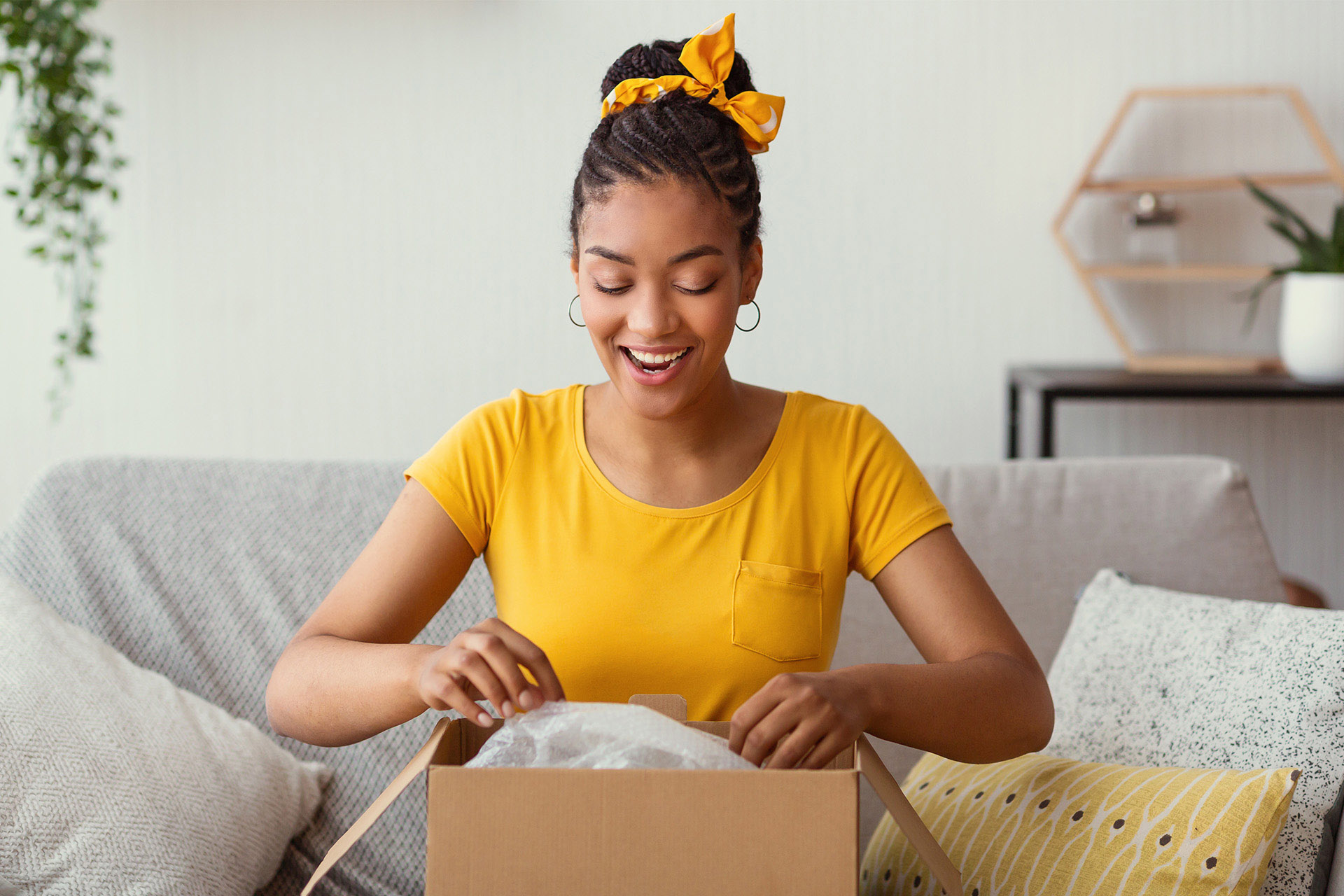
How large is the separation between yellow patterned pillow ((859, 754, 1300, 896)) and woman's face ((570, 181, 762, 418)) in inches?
18.5

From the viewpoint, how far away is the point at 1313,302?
6.51 feet

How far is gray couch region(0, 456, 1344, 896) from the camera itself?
140cm

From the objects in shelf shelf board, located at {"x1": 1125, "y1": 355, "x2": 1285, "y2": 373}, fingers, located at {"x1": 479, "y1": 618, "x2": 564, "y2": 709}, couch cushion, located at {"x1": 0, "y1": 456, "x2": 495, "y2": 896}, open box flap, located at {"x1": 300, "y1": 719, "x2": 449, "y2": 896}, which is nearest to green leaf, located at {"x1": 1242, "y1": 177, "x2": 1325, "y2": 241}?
shelf shelf board, located at {"x1": 1125, "y1": 355, "x2": 1285, "y2": 373}

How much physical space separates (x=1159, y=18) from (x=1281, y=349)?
0.69 m

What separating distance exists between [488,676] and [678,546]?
0.34 metres

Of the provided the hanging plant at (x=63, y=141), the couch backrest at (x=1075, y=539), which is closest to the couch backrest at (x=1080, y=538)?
the couch backrest at (x=1075, y=539)

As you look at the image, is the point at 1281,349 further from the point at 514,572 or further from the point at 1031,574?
the point at 514,572

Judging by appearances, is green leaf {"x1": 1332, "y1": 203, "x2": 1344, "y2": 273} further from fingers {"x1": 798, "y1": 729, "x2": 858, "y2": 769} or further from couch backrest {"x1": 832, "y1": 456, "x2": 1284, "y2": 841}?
fingers {"x1": 798, "y1": 729, "x2": 858, "y2": 769}

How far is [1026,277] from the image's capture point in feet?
7.47

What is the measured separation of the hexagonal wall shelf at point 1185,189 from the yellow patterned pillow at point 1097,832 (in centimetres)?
130

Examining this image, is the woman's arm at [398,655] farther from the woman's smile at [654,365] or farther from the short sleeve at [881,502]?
the short sleeve at [881,502]

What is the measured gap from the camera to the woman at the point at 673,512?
3.21 ft

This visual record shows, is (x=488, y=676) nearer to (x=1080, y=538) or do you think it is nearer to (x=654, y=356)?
→ (x=654, y=356)

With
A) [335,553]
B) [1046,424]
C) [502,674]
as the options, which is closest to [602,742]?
[502,674]
